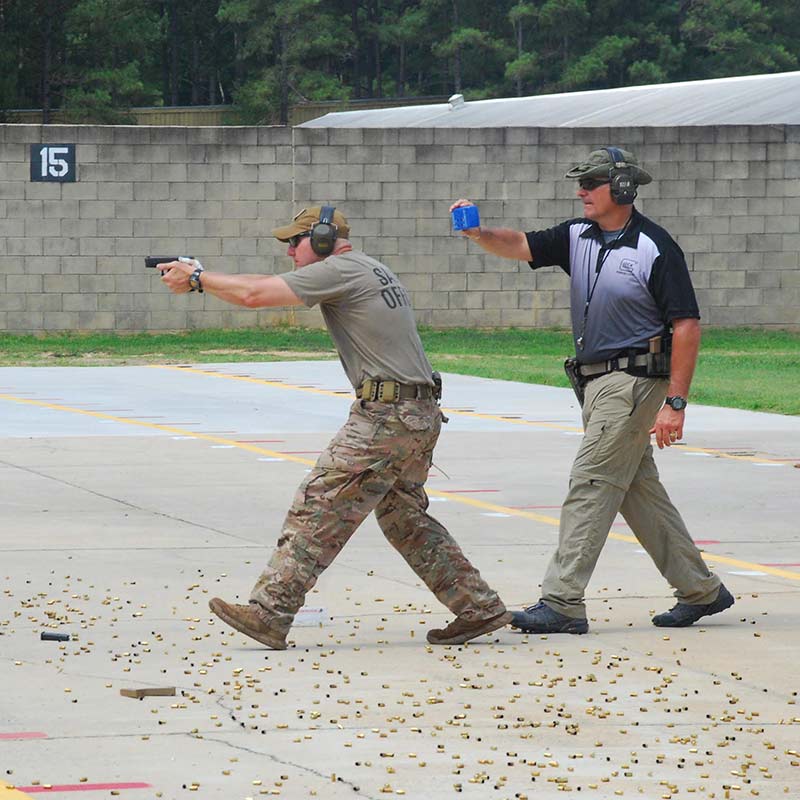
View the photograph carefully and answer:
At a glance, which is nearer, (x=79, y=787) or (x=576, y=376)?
(x=79, y=787)

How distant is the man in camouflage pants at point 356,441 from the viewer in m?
7.45

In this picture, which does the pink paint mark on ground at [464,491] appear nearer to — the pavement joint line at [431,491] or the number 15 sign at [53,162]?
the pavement joint line at [431,491]

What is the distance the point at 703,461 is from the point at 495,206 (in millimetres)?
14870

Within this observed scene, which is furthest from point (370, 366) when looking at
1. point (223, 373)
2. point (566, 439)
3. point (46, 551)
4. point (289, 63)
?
point (289, 63)

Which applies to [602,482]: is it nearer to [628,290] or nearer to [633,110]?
[628,290]

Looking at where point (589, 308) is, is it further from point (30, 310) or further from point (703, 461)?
point (30, 310)

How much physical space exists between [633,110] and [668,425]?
91.8 ft

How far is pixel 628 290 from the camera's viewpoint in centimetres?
788

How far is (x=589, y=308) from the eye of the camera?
7.95 metres

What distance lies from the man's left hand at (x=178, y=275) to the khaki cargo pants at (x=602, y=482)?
172 cm

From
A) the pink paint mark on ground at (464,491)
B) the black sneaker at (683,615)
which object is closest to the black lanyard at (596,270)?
the black sneaker at (683,615)

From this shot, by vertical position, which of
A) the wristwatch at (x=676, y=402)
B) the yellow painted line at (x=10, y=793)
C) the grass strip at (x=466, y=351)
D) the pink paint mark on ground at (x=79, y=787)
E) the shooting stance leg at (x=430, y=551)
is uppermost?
the wristwatch at (x=676, y=402)

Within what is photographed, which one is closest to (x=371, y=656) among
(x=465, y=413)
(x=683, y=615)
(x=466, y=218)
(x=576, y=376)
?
(x=683, y=615)

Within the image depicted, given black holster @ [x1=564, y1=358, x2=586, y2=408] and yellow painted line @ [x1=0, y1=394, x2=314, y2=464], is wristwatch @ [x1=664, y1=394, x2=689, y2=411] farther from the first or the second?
yellow painted line @ [x1=0, y1=394, x2=314, y2=464]
